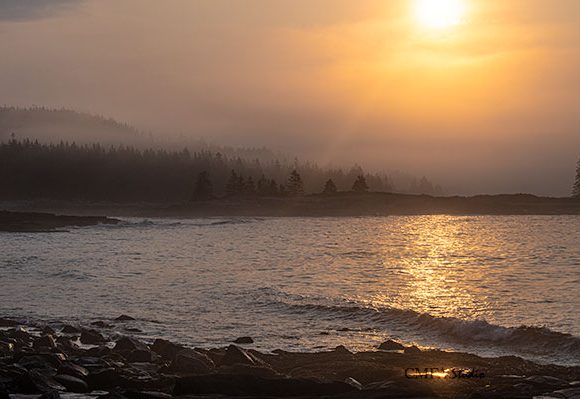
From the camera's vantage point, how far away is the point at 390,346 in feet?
76.9

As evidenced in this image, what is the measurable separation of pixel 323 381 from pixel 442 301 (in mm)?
19482

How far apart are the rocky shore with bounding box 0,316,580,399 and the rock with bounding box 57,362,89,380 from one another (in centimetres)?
2

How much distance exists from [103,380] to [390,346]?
9.10 metres

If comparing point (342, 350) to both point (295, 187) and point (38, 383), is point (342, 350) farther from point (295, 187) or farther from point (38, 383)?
point (295, 187)

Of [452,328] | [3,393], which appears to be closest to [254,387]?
[3,393]

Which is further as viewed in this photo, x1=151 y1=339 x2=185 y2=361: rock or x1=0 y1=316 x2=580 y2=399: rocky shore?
x1=151 y1=339 x2=185 y2=361: rock

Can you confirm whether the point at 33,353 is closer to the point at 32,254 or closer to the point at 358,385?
the point at 358,385

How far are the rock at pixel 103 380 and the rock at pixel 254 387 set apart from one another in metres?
1.70

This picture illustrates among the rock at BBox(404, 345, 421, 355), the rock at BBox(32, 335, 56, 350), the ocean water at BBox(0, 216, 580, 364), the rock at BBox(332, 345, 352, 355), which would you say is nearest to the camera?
the rock at BBox(332, 345, 352, 355)

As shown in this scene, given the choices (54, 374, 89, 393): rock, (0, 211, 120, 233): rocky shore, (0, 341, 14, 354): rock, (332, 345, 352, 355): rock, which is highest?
(0, 211, 120, 233): rocky shore

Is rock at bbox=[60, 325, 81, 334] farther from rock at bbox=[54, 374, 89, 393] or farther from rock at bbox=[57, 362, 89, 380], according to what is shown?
rock at bbox=[54, 374, 89, 393]

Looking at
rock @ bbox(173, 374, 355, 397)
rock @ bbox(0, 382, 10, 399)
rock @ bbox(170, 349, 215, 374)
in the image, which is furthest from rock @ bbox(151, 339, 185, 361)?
rock @ bbox(0, 382, 10, 399)

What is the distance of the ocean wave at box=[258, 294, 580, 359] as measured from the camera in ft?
78.5

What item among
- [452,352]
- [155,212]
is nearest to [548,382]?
[452,352]
